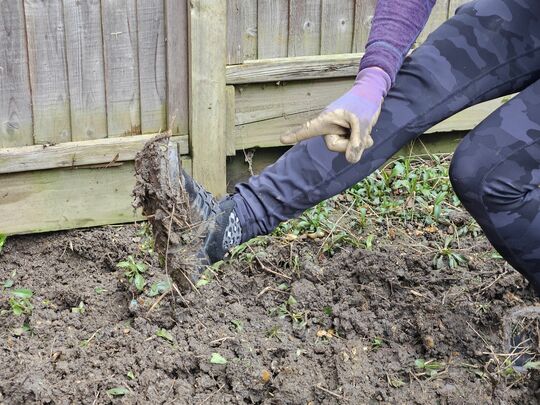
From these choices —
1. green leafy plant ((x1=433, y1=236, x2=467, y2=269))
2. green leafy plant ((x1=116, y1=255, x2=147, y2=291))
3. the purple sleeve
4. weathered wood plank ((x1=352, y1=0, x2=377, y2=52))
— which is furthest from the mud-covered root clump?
weathered wood plank ((x1=352, y1=0, x2=377, y2=52))

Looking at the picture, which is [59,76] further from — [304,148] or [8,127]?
[304,148]

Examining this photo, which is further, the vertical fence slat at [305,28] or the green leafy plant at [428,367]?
the vertical fence slat at [305,28]

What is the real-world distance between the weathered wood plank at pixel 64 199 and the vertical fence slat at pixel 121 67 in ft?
0.68

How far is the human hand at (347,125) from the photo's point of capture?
2.63 meters

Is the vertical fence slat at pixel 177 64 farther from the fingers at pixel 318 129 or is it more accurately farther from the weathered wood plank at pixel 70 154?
the fingers at pixel 318 129

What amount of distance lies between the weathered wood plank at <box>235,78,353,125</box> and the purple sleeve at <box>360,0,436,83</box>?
152cm

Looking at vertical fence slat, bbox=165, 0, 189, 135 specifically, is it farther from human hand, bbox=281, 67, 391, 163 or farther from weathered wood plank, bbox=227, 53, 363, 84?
human hand, bbox=281, 67, 391, 163

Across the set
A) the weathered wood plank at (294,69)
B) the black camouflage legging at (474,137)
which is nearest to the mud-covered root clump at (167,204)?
the black camouflage legging at (474,137)

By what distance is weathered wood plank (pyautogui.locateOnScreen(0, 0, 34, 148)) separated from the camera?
3.72 m

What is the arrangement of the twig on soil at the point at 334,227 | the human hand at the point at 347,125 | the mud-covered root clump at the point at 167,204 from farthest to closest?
the twig on soil at the point at 334,227, the mud-covered root clump at the point at 167,204, the human hand at the point at 347,125

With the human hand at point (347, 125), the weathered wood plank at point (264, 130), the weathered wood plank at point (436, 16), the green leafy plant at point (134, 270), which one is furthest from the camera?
the weathered wood plank at point (436, 16)

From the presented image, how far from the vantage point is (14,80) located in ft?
12.5

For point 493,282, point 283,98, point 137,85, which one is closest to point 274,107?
point 283,98

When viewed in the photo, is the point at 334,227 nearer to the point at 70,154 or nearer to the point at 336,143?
the point at 70,154
